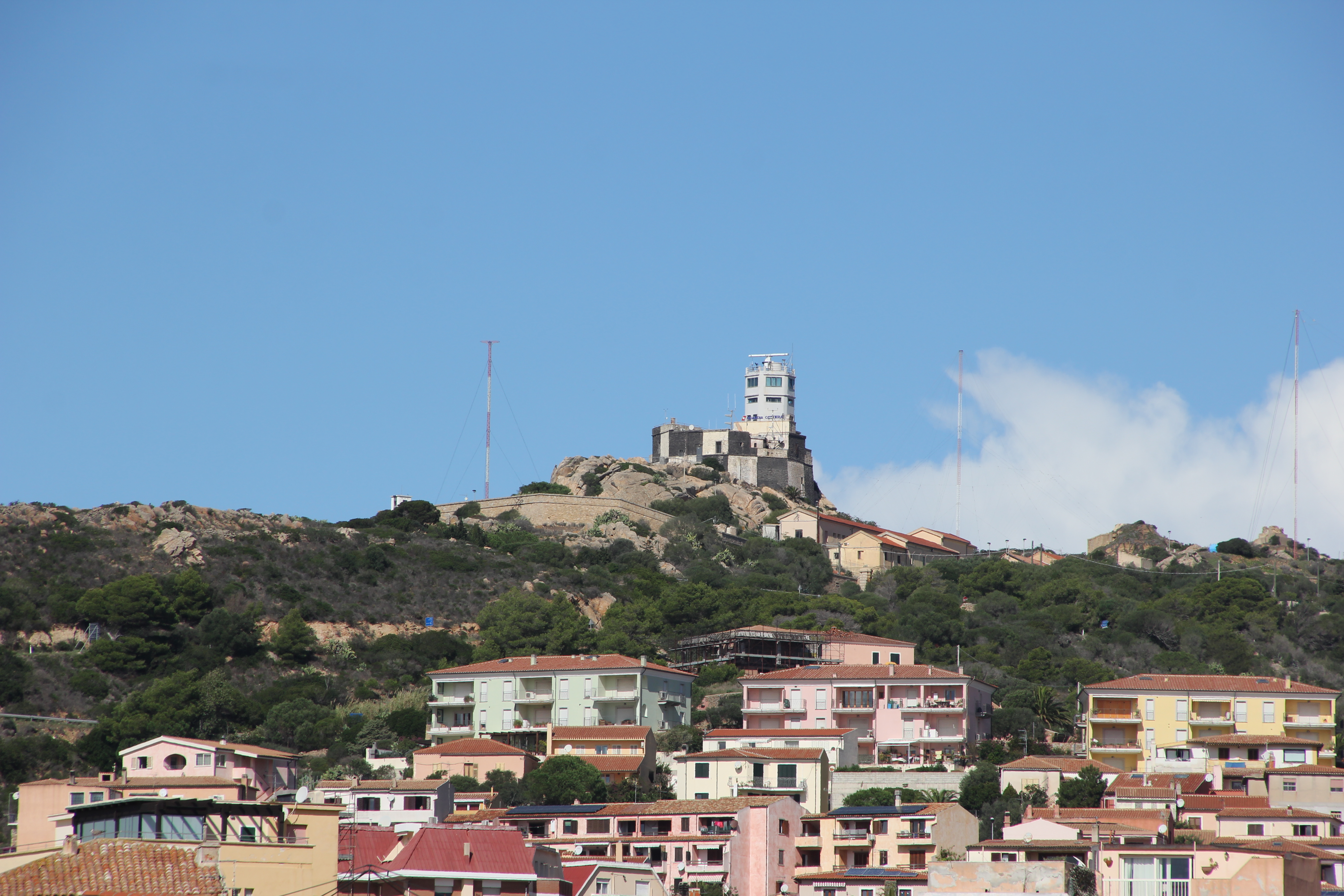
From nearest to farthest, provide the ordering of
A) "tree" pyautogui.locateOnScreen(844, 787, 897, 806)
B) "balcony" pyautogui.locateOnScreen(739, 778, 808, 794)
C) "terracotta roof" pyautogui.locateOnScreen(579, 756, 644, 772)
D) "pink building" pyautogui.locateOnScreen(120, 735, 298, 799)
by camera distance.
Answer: "pink building" pyautogui.locateOnScreen(120, 735, 298, 799)
"tree" pyautogui.locateOnScreen(844, 787, 897, 806)
"balcony" pyautogui.locateOnScreen(739, 778, 808, 794)
"terracotta roof" pyautogui.locateOnScreen(579, 756, 644, 772)

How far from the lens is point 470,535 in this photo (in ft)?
380

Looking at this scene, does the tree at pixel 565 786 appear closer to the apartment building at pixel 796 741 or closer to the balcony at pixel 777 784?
the balcony at pixel 777 784

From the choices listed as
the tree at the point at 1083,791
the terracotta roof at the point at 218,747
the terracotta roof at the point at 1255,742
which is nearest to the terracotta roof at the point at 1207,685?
the terracotta roof at the point at 1255,742

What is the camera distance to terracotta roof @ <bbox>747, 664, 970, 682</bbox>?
243 ft

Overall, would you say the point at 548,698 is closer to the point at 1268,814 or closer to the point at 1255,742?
the point at 1255,742

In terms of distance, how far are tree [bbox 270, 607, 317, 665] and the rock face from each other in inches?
1656

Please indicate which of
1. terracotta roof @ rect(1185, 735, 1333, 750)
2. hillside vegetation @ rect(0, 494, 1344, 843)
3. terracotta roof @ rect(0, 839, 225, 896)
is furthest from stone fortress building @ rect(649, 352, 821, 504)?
terracotta roof @ rect(0, 839, 225, 896)

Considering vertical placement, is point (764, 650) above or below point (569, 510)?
below

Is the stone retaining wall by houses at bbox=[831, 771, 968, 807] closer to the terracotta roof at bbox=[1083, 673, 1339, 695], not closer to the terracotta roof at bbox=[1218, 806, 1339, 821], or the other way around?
the terracotta roof at bbox=[1218, 806, 1339, 821]

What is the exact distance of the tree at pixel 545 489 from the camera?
13562cm

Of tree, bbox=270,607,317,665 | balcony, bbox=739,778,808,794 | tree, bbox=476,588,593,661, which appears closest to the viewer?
balcony, bbox=739,778,808,794

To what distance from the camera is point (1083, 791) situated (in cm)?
6081

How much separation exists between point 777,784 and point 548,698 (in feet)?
49.3

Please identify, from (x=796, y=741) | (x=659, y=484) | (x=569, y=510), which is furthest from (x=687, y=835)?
(x=659, y=484)
